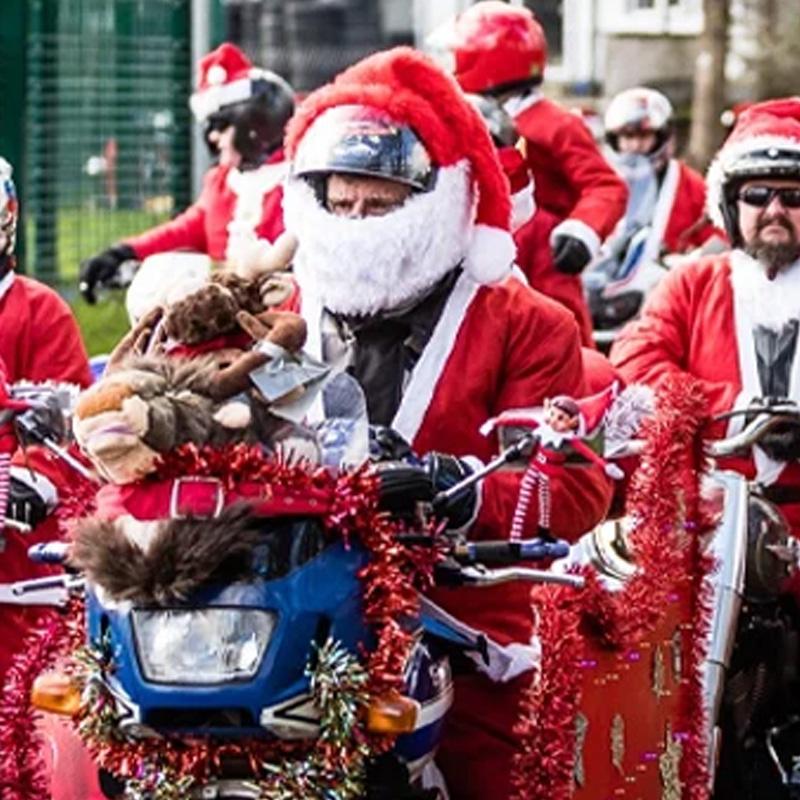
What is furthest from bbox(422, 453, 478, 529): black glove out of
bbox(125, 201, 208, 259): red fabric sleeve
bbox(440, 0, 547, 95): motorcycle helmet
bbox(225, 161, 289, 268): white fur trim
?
bbox(125, 201, 208, 259): red fabric sleeve

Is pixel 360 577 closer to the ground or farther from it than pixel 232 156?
farther from it

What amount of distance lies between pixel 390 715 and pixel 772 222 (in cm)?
317

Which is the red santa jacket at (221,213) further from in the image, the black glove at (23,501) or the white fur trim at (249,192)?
the black glove at (23,501)

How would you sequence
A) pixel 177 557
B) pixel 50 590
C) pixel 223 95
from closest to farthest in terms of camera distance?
pixel 177 557 → pixel 50 590 → pixel 223 95

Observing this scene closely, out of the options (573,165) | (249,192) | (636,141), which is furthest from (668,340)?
(636,141)

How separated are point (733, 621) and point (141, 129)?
12.6 m

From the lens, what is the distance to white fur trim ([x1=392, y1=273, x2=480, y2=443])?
5.98 m

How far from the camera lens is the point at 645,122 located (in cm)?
1730

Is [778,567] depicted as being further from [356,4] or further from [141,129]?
[356,4]

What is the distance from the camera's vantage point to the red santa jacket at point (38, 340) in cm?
700

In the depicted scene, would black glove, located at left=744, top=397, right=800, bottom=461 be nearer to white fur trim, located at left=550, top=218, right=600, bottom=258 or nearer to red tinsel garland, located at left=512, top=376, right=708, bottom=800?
red tinsel garland, located at left=512, top=376, right=708, bottom=800

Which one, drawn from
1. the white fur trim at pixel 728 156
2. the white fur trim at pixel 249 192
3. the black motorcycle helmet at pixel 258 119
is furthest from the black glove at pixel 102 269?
the white fur trim at pixel 728 156

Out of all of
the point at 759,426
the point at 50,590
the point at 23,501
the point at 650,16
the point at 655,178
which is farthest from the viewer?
the point at 650,16

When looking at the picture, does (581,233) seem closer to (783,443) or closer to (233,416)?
(783,443)
